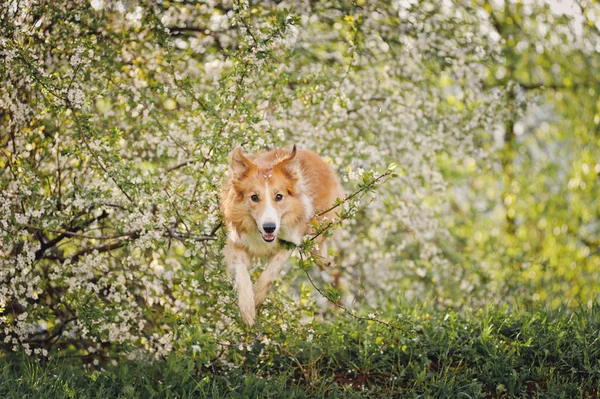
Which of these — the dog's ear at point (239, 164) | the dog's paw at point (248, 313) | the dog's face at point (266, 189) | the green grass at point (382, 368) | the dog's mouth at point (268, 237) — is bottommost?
the green grass at point (382, 368)

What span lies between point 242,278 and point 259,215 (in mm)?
488

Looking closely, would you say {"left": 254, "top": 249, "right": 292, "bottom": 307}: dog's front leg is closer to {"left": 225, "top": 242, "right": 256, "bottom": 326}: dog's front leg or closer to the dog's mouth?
{"left": 225, "top": 242, "right": 256, "bottom": 326}: dog's front leg

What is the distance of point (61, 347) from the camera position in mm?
6469

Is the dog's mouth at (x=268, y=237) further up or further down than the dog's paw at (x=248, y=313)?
further up

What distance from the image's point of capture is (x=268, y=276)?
5.05 m

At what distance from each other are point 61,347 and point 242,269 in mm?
2515

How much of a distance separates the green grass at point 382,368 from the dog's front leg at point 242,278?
65 cm

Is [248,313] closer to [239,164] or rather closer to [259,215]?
[259,215]

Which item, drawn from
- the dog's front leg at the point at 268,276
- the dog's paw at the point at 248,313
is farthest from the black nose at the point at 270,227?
the dog's paw at the point at 248,313

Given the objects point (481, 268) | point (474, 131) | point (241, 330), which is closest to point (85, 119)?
point (241, 330)

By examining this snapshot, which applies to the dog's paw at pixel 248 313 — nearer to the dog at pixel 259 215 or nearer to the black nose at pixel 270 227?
the dog at pixel 259 215

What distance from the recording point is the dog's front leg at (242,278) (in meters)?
4.84

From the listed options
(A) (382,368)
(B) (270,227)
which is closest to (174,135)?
(B) (270,227)

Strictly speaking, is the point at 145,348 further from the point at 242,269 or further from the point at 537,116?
the point at 537,116
